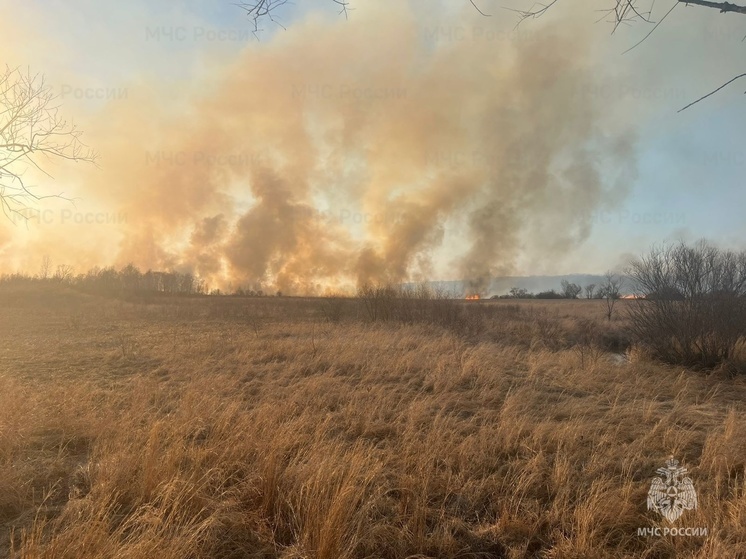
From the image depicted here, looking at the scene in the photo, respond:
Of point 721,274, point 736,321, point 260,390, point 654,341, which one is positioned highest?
point 721,274

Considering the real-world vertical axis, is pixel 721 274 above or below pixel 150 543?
above

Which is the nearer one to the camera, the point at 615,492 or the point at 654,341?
the point at 615,492

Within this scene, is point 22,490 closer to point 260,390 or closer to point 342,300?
point 260,390

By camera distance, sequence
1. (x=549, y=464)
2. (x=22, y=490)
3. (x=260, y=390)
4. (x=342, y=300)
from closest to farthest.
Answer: (x=22, y=490) → (x=549, y=464) → (x=260, y=390) → (x=342, y=300)

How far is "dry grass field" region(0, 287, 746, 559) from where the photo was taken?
2.94 metres

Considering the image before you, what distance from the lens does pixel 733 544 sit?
2.95m

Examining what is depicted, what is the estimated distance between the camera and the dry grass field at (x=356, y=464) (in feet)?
9.64

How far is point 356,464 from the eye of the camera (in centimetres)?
372

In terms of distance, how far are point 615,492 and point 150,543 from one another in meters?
3.97

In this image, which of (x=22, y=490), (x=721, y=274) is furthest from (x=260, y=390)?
(x=721, y=274)

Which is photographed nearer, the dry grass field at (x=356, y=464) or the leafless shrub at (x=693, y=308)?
the dry grass field at (x=356, y=464)

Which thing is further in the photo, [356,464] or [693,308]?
[693,308]

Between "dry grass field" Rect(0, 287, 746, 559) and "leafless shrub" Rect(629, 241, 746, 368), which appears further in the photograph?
"leafless shrub" Rect(629, 241, 746, 368)

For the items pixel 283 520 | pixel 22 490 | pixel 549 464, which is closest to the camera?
pixel 283 520
